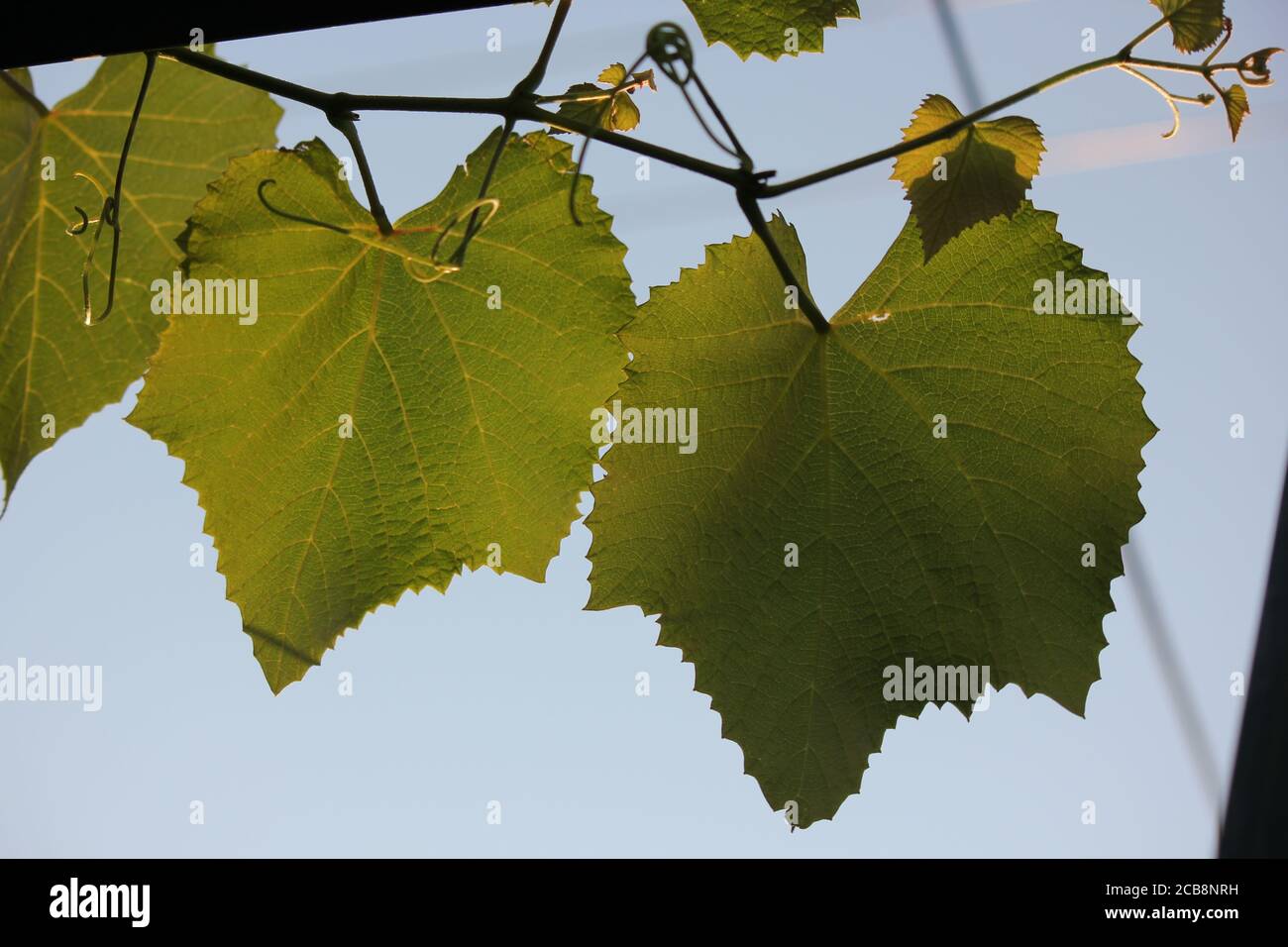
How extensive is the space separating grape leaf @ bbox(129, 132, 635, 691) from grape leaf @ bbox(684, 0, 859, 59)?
12cm

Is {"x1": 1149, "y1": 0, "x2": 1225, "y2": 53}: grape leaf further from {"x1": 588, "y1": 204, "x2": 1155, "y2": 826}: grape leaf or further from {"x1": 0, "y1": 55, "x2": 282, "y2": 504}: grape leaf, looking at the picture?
{"x1": 0, "y1": 55, "x2": 282, "y2": 504}: grape leaf

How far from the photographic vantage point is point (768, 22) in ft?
1.87

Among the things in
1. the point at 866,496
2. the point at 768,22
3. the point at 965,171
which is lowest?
the point at 866,496

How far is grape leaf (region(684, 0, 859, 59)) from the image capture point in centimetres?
56

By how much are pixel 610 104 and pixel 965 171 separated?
186 mm

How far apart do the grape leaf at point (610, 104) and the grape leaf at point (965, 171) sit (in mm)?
150

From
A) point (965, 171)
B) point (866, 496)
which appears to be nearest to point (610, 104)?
point (965, 171)

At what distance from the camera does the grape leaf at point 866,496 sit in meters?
0.60

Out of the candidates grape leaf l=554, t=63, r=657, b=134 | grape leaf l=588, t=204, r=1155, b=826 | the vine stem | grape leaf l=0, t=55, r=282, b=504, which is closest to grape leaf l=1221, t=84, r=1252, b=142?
the vine stem

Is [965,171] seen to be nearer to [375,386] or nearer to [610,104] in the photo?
[610,104]

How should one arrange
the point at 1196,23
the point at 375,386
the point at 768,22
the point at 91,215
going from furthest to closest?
the point at 91,215 < the point at 375,386 < the point at 768,22 < the point at 1196,23

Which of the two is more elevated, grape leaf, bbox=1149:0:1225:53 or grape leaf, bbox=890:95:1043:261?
grape leaf, bbox=1149:0:1225:53

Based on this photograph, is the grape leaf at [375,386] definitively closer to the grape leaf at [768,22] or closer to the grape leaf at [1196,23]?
the grape leaf at [768,22]

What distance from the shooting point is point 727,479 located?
0.63 metres
